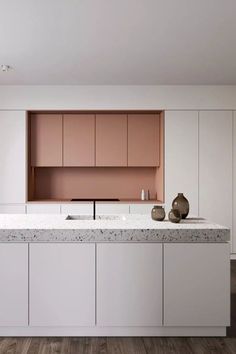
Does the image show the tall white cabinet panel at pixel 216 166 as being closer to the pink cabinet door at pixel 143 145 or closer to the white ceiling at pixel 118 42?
the white ceiling at pixel 118 42

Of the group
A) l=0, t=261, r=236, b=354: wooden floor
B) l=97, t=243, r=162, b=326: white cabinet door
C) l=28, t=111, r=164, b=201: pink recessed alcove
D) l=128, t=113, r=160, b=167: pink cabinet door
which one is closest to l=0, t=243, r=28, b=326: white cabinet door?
l=0, t=261, r=236, b=354: wooden floor

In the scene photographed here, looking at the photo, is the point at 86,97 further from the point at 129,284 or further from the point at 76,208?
the point at 129,284

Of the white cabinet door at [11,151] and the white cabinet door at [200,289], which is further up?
the white cabinet door at [11,151]

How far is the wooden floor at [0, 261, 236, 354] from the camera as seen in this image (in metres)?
2.70

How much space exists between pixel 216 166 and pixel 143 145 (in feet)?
Answer: 3.63

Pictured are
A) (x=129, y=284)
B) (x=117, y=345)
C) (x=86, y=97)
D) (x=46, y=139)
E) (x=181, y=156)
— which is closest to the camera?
(x=117, y=345)

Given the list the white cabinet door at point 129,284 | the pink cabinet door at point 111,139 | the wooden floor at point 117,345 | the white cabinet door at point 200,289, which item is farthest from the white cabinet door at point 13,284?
the pink cabinet door at point 111,139

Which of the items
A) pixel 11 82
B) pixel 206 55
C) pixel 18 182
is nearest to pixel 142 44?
pixel 206 55

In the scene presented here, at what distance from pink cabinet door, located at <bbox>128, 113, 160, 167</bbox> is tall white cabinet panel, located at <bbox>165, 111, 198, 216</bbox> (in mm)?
313

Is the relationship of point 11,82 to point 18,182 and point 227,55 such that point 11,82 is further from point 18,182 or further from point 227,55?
point 227,55

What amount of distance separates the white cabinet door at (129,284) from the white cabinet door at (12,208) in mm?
3171

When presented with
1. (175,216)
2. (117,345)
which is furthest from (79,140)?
(117,345)

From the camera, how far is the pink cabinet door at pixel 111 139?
20.0 feet

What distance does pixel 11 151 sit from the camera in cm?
582
